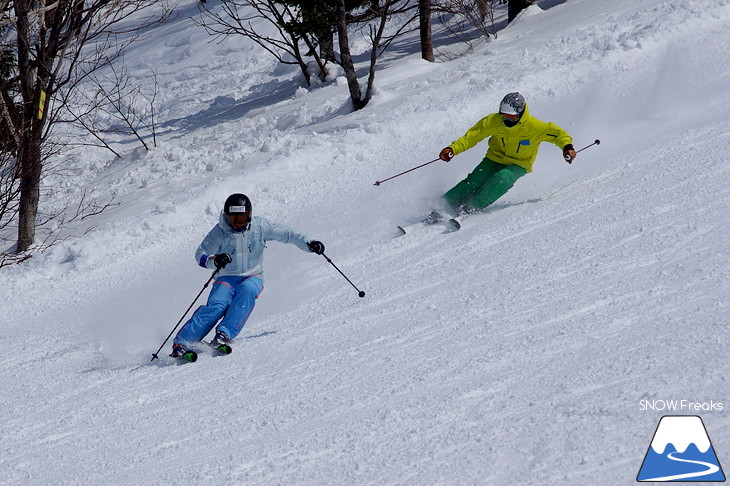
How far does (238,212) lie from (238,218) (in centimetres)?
5

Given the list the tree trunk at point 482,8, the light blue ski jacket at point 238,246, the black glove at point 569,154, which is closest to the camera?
the light blue ski jacket at point 238,246

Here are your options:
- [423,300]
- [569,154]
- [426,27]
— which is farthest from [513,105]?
[426,27]

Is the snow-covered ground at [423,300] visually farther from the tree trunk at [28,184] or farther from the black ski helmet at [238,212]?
the tree trunk at [28,184]

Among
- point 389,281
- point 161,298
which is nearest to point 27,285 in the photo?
point 161,298

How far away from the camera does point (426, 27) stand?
630 inches

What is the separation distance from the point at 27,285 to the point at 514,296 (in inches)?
267

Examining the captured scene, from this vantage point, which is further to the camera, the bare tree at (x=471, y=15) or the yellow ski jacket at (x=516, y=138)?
the bare tree at (x=471, y=15)

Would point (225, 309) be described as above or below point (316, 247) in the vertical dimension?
below

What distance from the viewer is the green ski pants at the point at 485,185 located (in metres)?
7.71

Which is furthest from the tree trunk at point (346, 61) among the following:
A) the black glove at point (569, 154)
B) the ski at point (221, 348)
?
the ski at point (221, 348)

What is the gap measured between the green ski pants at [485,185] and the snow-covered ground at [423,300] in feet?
0.75

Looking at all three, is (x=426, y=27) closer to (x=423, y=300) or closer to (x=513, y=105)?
(x=513, y=105)

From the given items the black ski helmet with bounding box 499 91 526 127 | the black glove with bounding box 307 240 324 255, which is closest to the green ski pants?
the black ski helmet with bounding box 499 91 526 127

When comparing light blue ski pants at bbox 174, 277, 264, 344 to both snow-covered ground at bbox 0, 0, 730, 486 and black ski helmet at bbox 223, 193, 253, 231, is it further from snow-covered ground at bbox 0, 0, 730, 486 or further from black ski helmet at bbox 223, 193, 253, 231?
black ski helmet at bbox 223, 193, 253, 231
